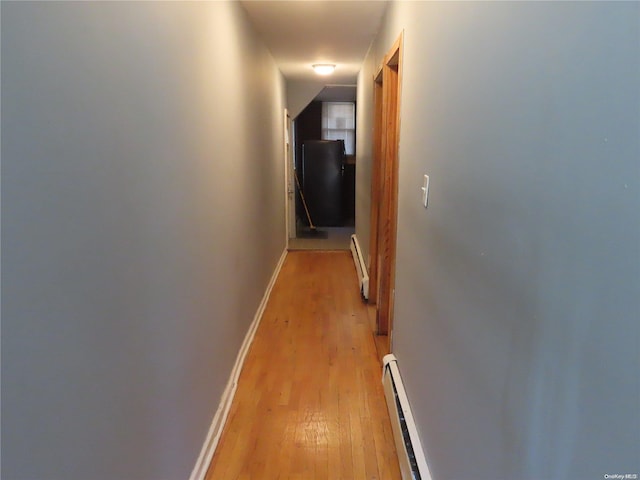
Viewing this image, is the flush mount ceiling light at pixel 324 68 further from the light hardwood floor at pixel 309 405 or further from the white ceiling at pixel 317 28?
the light hardwood floor at pixel 309 405

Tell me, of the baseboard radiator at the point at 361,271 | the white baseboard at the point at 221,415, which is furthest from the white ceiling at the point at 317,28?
the white baseboard at the point at 221,415

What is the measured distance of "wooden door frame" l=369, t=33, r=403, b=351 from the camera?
107 inches

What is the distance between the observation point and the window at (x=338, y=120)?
8508mm

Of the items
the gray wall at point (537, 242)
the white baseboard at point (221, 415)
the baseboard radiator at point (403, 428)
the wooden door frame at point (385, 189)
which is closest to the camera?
the gray wall at point (537, 242)

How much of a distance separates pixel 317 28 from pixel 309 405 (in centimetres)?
269

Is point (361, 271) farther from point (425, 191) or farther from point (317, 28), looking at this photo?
point (425, 191)

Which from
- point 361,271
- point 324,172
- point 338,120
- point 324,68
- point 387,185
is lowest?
point 361,271

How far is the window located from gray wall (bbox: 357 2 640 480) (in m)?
7.24

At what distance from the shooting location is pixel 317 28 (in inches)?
130

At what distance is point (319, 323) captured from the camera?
347cm

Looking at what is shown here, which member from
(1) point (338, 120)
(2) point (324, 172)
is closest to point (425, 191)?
(2) point (324, 172)

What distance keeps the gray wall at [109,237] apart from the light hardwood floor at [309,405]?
0.26 meters

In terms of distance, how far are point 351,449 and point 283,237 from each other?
3.72 metres

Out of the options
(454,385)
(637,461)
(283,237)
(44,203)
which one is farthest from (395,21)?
(283,237)
